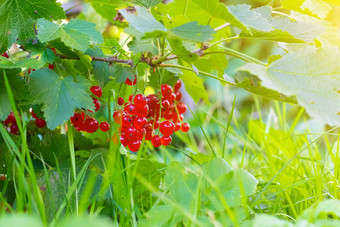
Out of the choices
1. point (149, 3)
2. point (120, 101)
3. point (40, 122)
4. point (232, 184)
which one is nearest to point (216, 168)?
point (232, 184)

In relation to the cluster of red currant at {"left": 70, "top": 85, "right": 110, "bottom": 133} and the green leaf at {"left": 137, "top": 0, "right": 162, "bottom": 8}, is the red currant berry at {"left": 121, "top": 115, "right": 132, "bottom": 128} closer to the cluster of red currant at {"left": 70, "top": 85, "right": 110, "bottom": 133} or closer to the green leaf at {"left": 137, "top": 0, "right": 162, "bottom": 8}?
the cluster of red currant at {"left": 70, "top": 85, "right": 110, "bottom": 133}

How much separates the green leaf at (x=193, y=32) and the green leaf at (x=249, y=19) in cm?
6

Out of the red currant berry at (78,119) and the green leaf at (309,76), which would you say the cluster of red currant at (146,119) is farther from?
the green leaf at (309,76)

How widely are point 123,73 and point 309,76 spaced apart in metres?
0.43

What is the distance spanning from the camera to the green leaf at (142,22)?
0.73 metres

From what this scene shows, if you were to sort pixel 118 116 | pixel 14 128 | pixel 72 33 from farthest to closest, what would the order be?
1. pixel 14 128
2. pixel 118 116
3. pixel 72 33

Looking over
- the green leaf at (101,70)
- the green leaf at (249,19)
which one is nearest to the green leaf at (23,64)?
the green leaf at (101,70)

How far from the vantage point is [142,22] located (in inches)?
29.9

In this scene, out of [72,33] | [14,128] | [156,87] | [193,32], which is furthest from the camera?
[14,128]

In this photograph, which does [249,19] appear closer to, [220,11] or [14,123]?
[220,11]

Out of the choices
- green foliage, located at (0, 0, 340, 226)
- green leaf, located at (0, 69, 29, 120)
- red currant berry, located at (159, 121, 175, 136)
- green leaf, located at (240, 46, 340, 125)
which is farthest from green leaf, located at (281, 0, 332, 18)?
green leaf, located at (0, 69, 29, 120)

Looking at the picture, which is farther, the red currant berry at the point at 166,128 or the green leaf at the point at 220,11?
the red currant berry at the point at 166,128

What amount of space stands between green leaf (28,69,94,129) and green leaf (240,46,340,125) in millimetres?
377

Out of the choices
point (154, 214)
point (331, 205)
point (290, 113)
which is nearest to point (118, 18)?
point (154, 214)
